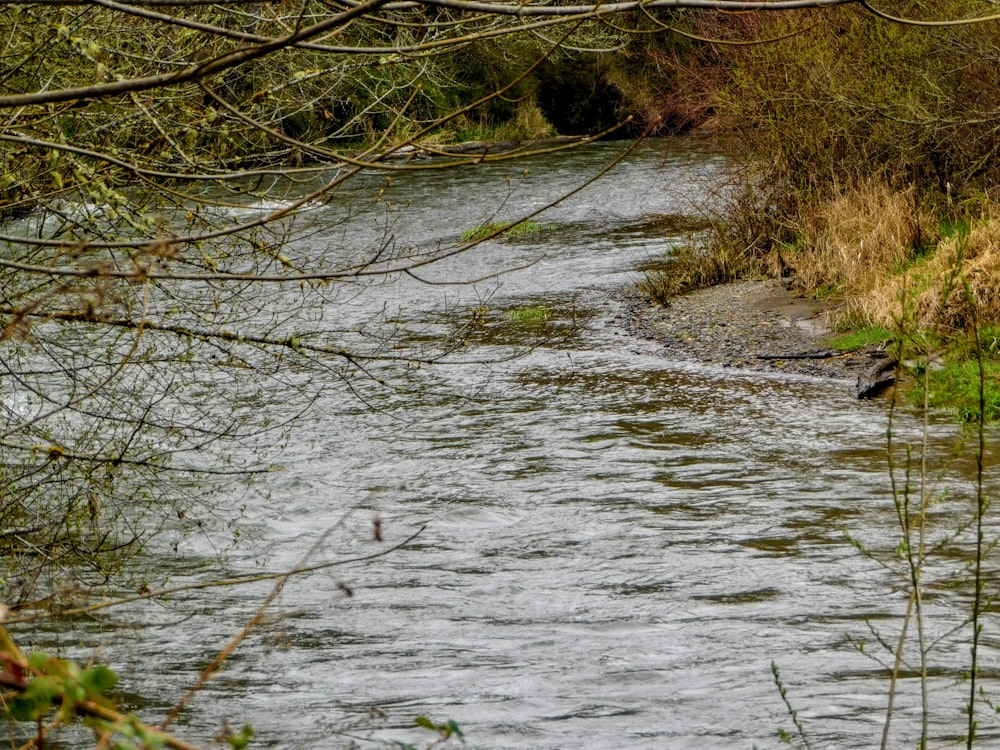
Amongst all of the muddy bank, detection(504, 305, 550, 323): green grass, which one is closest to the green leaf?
the muddy bank

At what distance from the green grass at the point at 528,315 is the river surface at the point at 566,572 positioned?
85.5 inches

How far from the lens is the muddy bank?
1261 cm

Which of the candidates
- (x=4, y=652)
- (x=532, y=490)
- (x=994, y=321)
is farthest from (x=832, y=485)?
(x=4, y=652)

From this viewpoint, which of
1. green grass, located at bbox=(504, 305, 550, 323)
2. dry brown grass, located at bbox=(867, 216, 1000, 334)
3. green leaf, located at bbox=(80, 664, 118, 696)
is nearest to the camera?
green leaf, located at bbox=(80, 664, 118, 696)

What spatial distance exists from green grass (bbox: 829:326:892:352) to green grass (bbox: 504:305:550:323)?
402 centimetres

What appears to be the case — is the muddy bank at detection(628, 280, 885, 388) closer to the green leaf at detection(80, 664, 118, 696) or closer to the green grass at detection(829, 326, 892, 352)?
the green grass at detection(829, 326, 892, 352)

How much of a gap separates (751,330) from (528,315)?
10.1 ft

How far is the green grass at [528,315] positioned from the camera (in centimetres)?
1581

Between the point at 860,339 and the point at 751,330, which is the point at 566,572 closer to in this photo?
the point at 860,339

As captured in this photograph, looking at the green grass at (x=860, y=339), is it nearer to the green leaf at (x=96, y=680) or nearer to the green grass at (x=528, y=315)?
the green grass at (x=528, y=315)

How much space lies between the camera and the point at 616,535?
833 cm

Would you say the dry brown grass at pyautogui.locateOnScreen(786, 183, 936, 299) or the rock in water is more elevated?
the dry brown grass at pyautogui.locateOnScreen(786, 183, 936, 299)

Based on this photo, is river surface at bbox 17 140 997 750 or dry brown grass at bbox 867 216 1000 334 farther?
dry brown grass at bbox 867 216 1000 334

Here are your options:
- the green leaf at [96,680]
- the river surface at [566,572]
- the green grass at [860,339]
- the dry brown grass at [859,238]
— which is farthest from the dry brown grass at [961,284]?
the green leaf at [96,680]
